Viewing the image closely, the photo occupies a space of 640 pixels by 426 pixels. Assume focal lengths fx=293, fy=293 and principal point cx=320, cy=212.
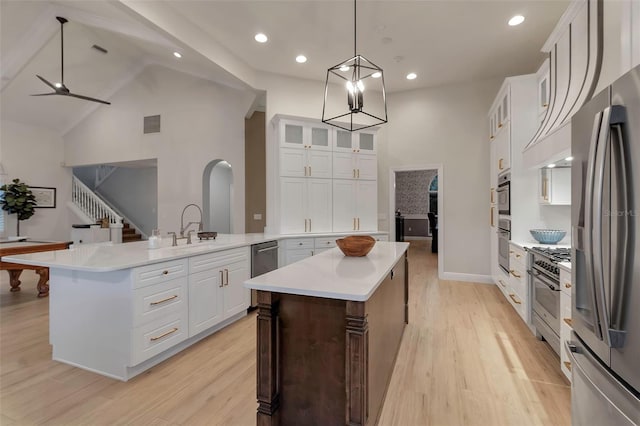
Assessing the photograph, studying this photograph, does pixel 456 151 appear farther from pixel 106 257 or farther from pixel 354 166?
pixel 106 257

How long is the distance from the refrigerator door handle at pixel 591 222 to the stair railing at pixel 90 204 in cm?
950

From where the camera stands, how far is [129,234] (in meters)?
8.67

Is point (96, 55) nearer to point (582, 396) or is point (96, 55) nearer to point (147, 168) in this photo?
point (147, 168)

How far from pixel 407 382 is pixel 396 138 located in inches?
179

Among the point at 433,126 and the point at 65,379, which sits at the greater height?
the point at 433,126

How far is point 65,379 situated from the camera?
230 centimetres

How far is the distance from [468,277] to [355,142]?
3.15 meters

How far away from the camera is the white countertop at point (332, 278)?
141 centimetres

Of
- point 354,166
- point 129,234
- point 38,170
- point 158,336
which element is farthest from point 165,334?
point 38,170

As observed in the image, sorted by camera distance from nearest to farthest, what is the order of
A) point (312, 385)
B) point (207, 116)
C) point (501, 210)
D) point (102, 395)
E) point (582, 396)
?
1. point (582, 396)
2. point (312, 385)
3. point (102, 395)
4. point (501, 210)
5. point (207, 116)

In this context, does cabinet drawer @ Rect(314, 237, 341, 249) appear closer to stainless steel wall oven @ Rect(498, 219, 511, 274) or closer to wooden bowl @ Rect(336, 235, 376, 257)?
wooden bowl @ Rect(336, 235, 376, 257)

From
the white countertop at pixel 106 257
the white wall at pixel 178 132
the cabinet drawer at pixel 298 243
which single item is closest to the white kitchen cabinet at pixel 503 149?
Answer: the cabinet drawer at pixel 298 243

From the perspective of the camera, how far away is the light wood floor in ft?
6.17

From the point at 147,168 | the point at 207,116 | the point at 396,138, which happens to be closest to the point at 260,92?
the point at 207,116
